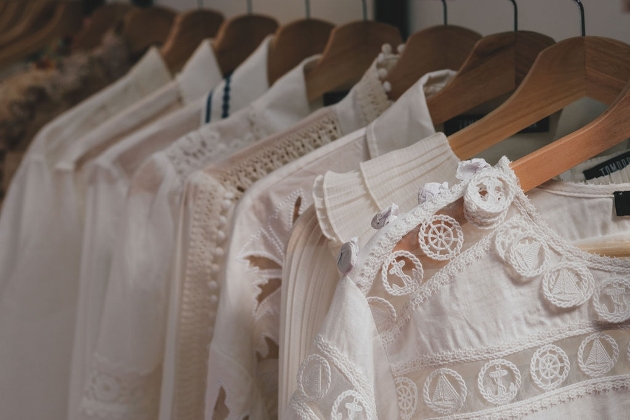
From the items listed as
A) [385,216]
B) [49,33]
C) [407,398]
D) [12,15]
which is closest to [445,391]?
[407,398]

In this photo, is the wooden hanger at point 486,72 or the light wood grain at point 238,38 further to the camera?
the light wood grain at point 238,38

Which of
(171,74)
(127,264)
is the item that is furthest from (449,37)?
(171,74)

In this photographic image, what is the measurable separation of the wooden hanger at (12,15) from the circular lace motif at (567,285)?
1.60 meters

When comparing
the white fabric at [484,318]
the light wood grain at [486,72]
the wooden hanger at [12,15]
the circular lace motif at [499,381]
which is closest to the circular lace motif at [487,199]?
the white fabric at [484,318]

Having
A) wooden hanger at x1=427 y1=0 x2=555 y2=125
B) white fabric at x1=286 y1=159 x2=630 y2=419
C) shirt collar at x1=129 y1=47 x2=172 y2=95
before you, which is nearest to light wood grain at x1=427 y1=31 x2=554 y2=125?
wooden hanger at x1=427 y1=0 x2=555 y2=125

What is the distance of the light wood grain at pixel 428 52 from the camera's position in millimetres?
847

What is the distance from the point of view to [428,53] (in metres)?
0.85

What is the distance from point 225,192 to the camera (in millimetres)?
833

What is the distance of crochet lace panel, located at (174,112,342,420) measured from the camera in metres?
0.82

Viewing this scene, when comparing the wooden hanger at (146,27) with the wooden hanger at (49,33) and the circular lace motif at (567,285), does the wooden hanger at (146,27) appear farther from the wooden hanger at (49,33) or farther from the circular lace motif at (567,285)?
the circular lace motif at (567,285)

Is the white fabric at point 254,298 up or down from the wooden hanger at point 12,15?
down

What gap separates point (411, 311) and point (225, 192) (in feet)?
1.06

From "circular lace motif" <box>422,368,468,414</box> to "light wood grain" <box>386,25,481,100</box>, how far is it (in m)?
0.38

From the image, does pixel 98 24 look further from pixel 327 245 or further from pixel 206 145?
pixel 327 245
